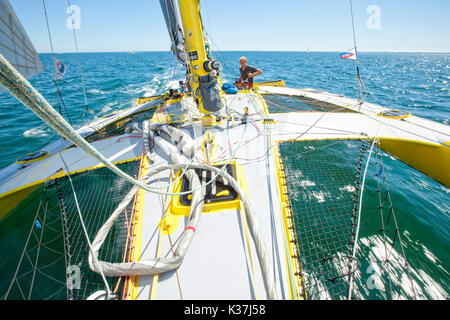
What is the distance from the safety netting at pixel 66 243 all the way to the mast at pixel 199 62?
2.20 m

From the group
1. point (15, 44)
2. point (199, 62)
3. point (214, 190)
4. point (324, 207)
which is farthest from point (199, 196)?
point (199, 62)

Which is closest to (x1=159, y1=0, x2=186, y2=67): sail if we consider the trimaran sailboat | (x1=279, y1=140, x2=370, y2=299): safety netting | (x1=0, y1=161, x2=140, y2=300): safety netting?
the trimaran sailboat

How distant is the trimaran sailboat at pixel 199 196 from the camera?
1823 mm

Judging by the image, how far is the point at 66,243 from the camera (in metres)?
2.98

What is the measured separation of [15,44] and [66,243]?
2847 millimetres

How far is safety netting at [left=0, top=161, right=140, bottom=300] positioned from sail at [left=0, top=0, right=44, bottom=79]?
207 cm

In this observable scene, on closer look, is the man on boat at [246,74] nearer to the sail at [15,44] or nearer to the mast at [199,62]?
the mast at [199,62]

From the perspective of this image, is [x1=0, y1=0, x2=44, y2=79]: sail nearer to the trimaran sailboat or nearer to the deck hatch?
the trimaran sailboat

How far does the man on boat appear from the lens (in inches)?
263

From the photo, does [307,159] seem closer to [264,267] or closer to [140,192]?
[264,267]

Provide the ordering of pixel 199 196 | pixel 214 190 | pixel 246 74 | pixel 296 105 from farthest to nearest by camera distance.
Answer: pixel 246 74
pixel 296 105
pixel 214 190
pixel 199 196

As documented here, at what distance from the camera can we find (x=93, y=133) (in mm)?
5410

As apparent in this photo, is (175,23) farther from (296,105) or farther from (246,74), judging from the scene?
(296,105)
